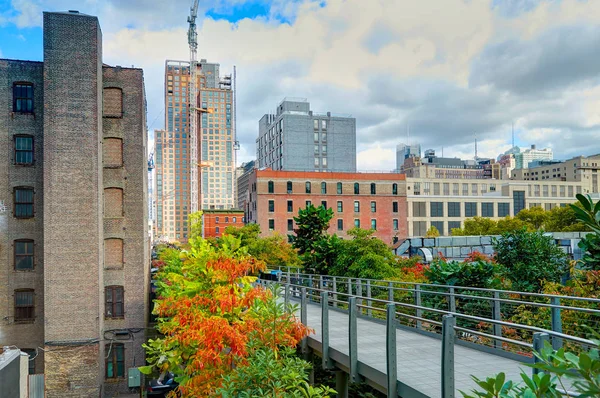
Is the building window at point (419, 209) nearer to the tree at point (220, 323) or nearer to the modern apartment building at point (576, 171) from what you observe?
the modern apartment building at point (576, 171)

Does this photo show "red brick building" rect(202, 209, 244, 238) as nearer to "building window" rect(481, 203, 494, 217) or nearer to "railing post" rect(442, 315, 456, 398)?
"building window" rect(481, 203, 494, 217)

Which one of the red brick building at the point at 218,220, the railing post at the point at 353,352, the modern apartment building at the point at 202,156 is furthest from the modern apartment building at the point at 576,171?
the railing post at the point at 353,352

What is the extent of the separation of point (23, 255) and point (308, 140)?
8174 centimetres

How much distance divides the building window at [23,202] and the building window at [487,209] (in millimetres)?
90534

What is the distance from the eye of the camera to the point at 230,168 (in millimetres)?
193500

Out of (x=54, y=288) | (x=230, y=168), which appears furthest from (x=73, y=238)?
(x=230, y=168)

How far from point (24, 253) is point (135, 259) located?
6.20 meters

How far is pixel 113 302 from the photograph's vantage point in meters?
30.4

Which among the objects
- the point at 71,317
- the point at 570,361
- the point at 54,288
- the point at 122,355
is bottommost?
the point at 122,355

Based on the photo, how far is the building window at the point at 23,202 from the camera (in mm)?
28109

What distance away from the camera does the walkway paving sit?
25.0 ft

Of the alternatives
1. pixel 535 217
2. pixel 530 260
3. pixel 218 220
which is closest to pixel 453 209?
pixel 535 217

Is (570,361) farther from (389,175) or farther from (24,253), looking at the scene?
(389,175)

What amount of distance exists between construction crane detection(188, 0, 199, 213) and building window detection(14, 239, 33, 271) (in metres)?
142
